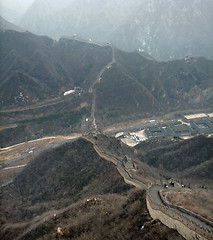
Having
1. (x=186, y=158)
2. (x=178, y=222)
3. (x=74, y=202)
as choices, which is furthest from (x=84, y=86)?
(x=178, y=222)

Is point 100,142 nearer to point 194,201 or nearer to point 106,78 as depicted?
point 194,201

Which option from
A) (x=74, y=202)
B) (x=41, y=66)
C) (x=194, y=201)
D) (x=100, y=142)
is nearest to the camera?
(x=194, y=201)

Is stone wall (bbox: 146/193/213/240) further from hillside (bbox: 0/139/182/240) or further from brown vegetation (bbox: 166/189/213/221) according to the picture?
brown vegetation (bbox: 166/189/213/221)

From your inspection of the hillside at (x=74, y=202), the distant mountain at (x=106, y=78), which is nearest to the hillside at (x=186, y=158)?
the hillside at (x=74, y=202)

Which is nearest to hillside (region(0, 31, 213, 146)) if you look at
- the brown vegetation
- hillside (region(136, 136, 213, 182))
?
hillside (region(136, 136, 213, 182))

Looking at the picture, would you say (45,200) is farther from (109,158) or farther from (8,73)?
(8,73)

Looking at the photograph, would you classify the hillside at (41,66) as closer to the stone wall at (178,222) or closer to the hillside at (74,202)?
the hillside at (74,202)

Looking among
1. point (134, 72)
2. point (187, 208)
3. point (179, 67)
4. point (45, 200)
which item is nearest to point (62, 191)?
point (45, 200)

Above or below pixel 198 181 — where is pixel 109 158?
above

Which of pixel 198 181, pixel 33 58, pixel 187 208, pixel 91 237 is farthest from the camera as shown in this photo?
pixel 33 58
